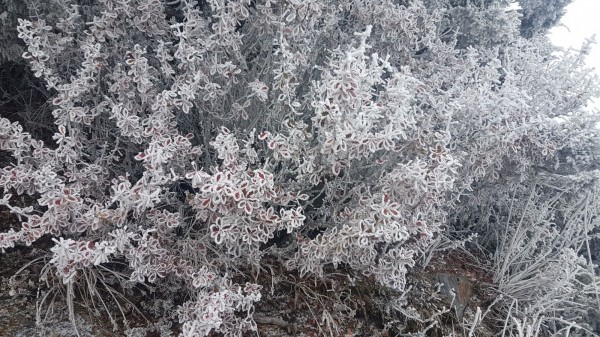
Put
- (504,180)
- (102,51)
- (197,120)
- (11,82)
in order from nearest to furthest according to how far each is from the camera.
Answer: (102,51), (197,120), (504,180), (11,82)

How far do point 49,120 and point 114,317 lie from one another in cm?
→ 140

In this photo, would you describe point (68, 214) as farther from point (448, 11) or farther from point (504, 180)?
point (448, 11)

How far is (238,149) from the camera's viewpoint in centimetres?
201

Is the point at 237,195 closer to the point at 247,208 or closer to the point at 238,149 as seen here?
the point at 247,208

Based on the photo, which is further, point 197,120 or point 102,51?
point 197,120

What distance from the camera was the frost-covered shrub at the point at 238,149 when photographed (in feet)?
6.32

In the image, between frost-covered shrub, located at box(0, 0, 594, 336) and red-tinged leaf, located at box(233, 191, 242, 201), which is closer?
red-tinged leaf, located at box(233, 191, 242, 201)

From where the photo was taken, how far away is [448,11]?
3.73 meters

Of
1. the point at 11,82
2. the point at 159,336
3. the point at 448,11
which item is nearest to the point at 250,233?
the point at 159,336

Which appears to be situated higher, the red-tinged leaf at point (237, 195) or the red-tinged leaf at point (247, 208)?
the red-tinged leaf at point (237, 195)

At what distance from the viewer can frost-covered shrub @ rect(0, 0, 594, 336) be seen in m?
1.93

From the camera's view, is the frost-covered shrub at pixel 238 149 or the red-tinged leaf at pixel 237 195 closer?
the red-tinged leaf at pixel 237 195

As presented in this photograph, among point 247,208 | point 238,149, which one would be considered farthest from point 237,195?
point 238,149

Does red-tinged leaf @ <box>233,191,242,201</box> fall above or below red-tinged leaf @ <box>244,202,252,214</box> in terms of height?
above
